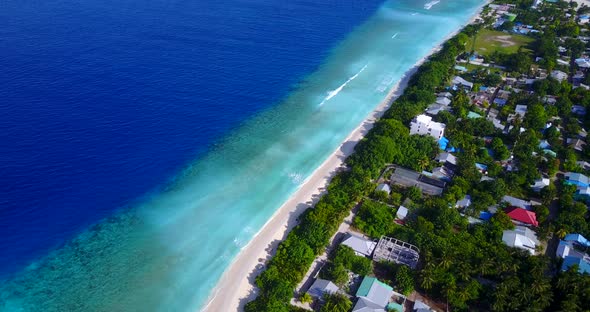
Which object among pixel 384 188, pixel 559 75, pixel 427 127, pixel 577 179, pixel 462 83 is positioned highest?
pixel 427 127

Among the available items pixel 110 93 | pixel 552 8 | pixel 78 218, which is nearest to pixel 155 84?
pixel 110 93

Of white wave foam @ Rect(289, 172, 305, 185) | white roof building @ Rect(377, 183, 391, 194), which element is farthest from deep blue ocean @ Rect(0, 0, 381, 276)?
white roof building @ Rect(377, 183, 391, 194)

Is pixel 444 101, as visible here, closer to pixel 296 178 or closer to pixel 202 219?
pixel 296 178

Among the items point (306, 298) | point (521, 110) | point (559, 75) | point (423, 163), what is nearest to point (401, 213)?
point (423, 163)

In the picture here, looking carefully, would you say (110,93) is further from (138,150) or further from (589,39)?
(589,39)

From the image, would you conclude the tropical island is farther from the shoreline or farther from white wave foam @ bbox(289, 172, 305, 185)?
white wave foam @ bbox(289, 172, 305, 185)

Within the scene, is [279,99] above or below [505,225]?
above
